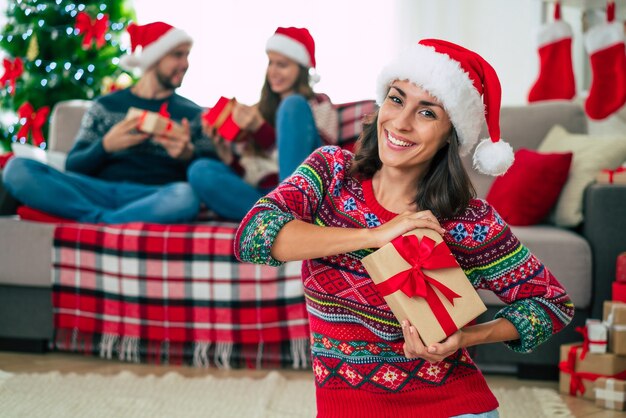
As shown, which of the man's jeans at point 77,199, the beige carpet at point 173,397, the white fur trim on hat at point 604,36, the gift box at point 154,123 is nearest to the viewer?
the beige carpet at point 173,397

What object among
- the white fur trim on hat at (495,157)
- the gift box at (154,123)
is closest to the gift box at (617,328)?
the white fur trim on hat at (495,157)

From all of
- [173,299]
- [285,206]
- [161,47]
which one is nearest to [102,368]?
[173,299]

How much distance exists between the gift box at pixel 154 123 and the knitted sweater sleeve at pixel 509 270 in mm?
1728

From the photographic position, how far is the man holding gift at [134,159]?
280 cm

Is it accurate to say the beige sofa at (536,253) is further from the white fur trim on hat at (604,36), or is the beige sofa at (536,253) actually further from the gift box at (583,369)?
the white fur trim on hat at (604,36)

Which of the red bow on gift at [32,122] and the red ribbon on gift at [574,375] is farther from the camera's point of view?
the red bow on gift at [32,122]

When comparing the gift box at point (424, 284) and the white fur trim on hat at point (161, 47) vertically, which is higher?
the white fur trim on hat at point (161, 47)

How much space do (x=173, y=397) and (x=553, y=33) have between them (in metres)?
2.73

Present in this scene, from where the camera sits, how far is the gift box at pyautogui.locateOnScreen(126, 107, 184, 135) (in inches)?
115

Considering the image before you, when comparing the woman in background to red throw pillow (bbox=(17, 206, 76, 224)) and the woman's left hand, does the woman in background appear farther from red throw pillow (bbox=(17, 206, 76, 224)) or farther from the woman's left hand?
the woman's left hand

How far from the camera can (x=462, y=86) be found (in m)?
1.39

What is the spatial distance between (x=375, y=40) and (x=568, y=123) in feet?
7.73

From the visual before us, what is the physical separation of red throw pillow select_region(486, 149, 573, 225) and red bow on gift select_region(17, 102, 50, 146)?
7.84 ft

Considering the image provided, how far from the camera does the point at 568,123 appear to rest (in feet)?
10.1
